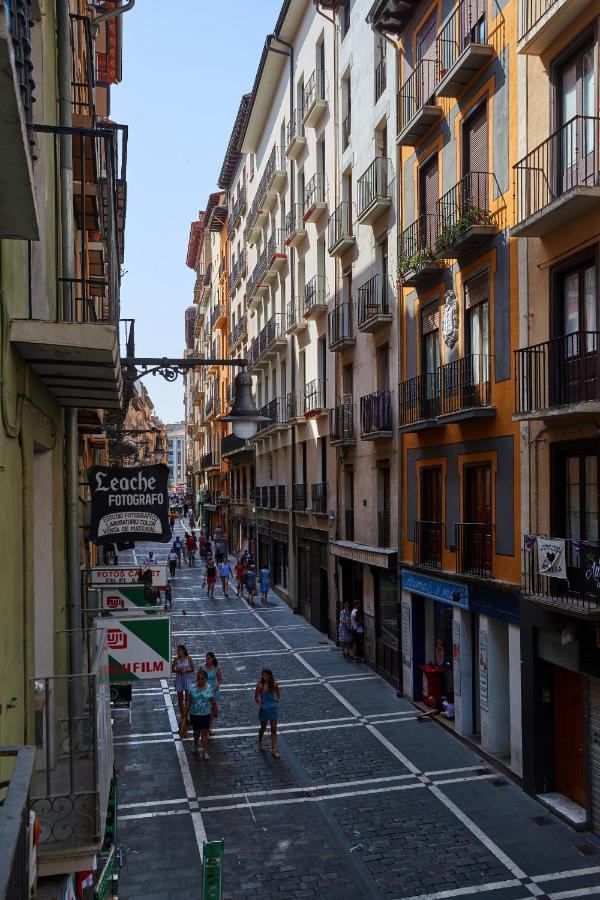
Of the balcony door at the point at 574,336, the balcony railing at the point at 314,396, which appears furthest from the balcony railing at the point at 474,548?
the balcony railing at the point at 314,396

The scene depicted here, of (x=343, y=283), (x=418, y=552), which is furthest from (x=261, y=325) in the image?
(x=418, y=552)

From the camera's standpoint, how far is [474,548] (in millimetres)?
15805

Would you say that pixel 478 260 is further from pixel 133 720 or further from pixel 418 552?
pixel 133 720

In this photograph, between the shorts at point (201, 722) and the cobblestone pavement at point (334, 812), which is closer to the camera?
the cobblestone pavement at point (334, 812)

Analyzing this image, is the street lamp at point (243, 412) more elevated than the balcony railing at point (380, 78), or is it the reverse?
the balcony railing at point (380, 78)

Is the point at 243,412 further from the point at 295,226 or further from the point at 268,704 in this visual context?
the point at 295,226

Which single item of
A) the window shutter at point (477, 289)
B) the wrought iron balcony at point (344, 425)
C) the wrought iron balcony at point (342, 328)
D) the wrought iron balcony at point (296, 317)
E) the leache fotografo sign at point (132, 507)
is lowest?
the leache fotografo sign at point (132, 507)

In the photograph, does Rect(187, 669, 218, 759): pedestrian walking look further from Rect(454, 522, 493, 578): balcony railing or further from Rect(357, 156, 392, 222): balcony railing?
Rect(357, 156, 392, 222): balcony railing

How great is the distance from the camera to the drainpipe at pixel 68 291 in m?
7.00

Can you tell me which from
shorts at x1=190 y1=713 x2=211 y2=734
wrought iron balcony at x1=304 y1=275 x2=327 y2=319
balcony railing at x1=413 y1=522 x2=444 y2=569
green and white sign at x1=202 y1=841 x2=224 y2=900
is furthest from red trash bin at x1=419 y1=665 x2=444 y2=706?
wrought iron balcony at x1=304 y1=275 x2=327 y2=319

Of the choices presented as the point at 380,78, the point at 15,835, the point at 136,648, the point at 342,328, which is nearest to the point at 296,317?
the point at 342,328

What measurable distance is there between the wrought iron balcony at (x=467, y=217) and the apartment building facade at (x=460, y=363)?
35mm

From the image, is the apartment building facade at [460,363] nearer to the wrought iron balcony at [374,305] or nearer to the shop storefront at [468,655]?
the shop storefront at [468,655]

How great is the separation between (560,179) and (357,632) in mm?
14434
